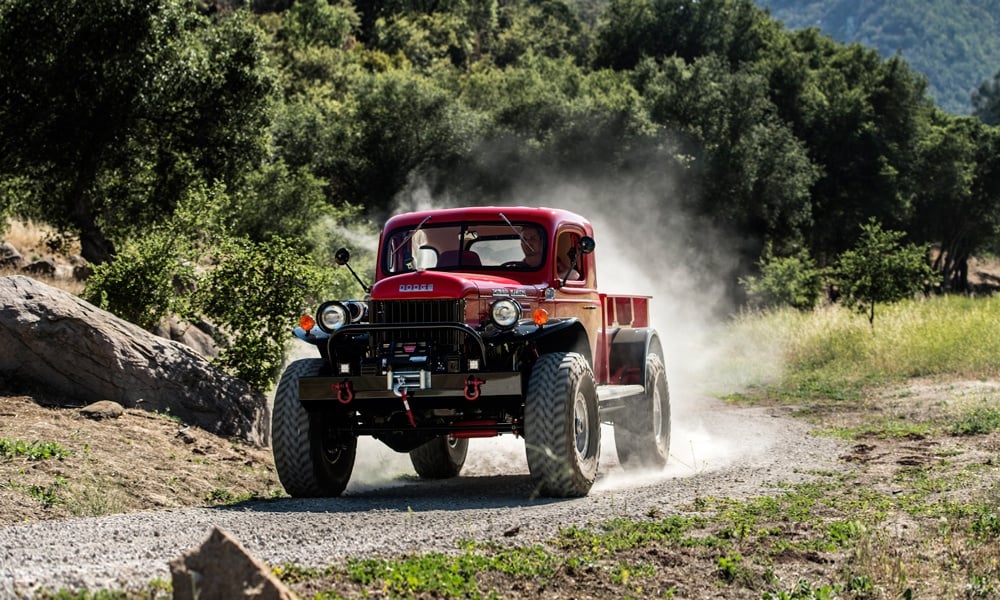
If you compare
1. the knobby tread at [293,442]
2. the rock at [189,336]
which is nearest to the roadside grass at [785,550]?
the knobby tread at [293,442]

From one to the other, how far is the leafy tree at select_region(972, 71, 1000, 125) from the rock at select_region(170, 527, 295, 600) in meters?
132

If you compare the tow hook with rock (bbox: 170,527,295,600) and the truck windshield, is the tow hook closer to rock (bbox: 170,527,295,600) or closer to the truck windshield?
the truck windshield

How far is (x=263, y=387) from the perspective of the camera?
14.7 m

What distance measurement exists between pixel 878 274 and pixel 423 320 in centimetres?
2114

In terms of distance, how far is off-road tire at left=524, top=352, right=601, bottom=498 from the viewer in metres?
9.41

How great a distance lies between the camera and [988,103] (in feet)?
456

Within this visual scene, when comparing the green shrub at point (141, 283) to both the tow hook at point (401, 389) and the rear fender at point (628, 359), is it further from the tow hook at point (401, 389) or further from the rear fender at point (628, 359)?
the tow hook at point (401, 389)

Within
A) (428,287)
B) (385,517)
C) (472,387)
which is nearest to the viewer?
(385,517)

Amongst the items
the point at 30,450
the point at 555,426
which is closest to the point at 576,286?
the point at 555,426

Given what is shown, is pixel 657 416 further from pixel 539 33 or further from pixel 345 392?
pixel 539 33

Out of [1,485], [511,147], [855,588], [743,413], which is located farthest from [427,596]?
[511,147]

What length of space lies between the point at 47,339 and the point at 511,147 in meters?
35.1

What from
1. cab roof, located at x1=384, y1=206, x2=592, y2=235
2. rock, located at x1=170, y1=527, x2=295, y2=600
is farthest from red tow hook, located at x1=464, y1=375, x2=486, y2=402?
rock, located at x1=170, y1=527, x2=295, y2=600

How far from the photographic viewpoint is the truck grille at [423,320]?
9797mm
